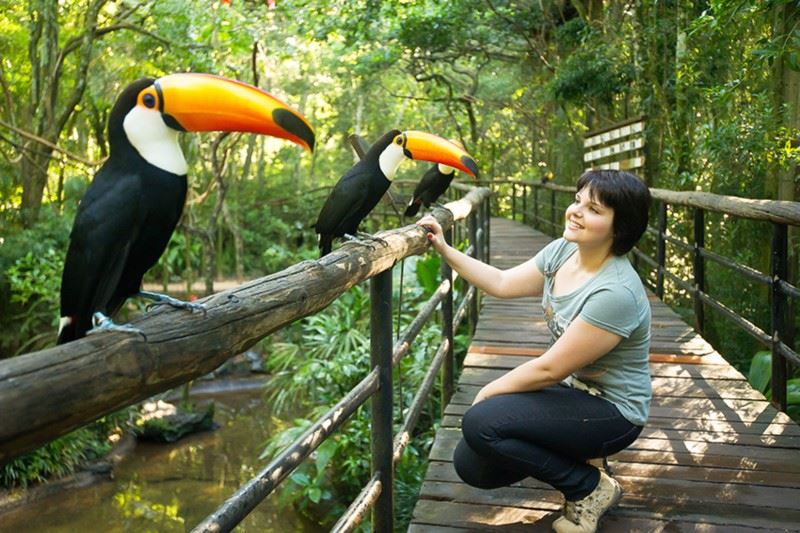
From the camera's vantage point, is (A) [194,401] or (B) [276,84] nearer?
(A) [194,401]

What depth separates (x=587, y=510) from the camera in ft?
7.20

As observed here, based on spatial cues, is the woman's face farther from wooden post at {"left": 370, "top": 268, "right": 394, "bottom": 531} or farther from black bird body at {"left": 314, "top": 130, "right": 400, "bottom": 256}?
black bird body at {"left": 314, "top": 130, "right": 400, "bottom": 256}

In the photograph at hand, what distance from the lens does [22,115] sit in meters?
11.0

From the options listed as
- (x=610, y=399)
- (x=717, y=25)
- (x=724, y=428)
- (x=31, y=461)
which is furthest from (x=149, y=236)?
(x=31, y=461)

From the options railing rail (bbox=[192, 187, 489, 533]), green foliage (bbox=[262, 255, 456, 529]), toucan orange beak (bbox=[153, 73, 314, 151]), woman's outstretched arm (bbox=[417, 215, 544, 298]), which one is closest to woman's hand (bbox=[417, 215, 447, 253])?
woman's outstretched arm (bbox=[417, 215, 544, 298])

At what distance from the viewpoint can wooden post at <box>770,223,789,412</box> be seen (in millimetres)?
3273

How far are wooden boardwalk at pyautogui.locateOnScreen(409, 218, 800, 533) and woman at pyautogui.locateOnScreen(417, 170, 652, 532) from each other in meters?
0.19

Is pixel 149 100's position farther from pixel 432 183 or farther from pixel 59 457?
pixel 59 457

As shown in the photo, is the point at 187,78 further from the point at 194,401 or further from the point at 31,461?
the point at 194,401

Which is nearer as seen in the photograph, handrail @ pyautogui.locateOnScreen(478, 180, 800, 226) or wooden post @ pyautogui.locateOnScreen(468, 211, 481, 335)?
handrail @ pyautogui.locateOnScreen(478, 180, 800, 226)

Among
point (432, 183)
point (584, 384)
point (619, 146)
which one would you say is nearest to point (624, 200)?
point (584, 384)

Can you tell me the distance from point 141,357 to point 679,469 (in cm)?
212

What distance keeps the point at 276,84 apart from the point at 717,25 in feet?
47.2

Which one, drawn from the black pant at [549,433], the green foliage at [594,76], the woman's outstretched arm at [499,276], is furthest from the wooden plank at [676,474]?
the green foliage at [594,76]
